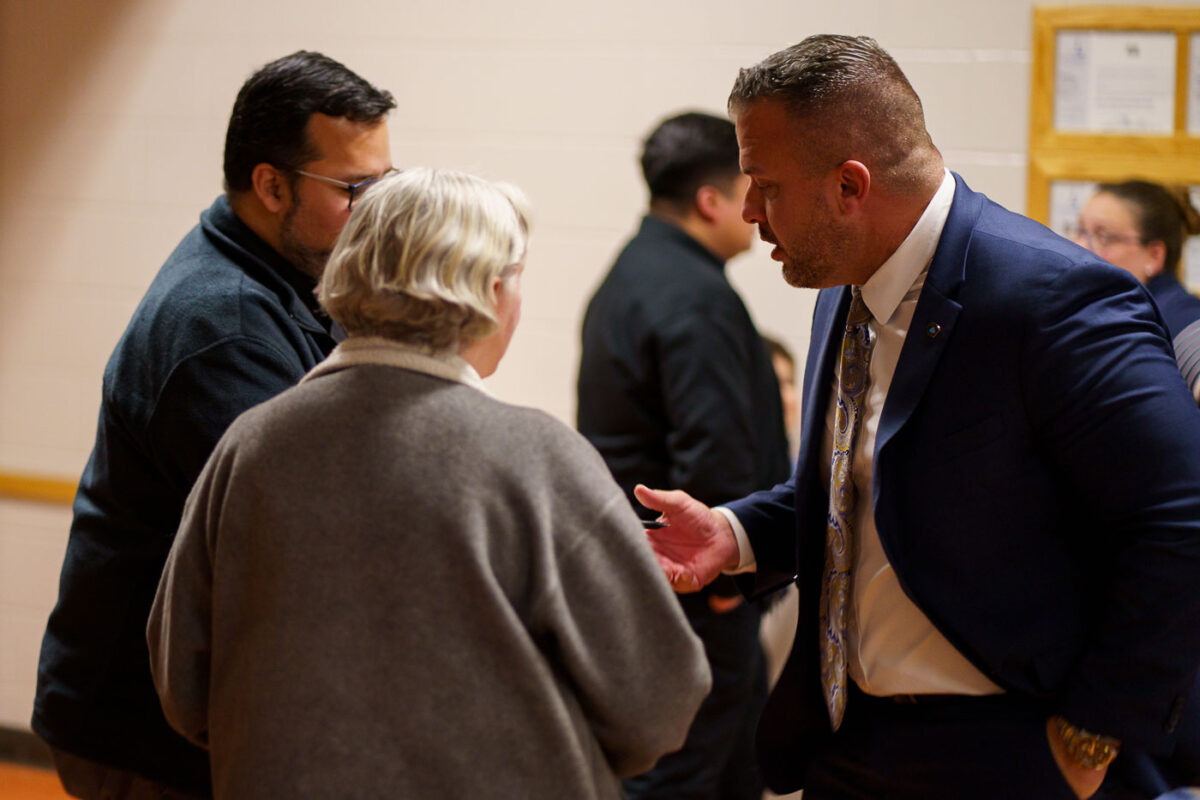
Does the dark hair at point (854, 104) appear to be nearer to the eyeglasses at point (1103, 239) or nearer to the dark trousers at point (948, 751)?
the dark trousers at point (948, 751)

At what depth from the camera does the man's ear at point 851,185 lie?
147cm

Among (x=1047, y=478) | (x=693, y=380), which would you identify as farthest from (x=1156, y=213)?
(x=1047, y=478)

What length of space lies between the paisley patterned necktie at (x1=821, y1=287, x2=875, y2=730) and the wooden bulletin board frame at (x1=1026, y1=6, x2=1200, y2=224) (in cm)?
169

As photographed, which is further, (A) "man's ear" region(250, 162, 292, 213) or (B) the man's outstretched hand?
(A) "man's ear" region(250, 162, 292, 213)

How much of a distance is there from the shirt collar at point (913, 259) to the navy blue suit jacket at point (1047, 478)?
0.03 m

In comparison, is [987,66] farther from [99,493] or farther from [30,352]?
[30,352]

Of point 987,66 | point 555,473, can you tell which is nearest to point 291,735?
point 555,473

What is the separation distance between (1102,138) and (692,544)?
1.91 metres

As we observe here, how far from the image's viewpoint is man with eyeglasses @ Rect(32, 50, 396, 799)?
61.2 inches

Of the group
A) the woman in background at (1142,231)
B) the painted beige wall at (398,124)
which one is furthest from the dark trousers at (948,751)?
the painted beige wall at (398,124)

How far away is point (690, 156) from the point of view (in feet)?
9.47

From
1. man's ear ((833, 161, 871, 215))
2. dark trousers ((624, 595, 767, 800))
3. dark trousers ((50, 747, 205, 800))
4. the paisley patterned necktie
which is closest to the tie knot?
the paisley patterned necktie

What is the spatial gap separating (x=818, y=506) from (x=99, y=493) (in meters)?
1.01

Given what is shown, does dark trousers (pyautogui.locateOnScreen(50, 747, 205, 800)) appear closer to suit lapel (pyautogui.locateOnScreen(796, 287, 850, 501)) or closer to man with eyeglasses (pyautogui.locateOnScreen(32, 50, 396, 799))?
man with eyeglasses (pyautogui.locateOnScreen(32, 50, 396, 799))
